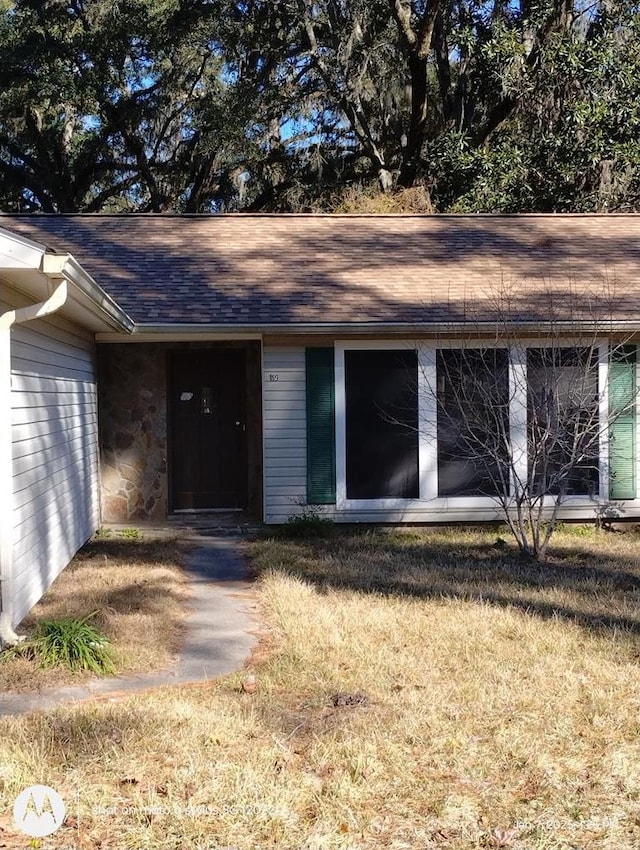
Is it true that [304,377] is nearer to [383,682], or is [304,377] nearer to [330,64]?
[383,682]

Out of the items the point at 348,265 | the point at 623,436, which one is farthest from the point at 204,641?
the point at 348,265

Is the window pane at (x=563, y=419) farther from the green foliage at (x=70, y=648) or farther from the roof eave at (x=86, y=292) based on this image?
the green foliage at (x=70, y=648)

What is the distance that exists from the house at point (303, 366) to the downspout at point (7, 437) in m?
2.13

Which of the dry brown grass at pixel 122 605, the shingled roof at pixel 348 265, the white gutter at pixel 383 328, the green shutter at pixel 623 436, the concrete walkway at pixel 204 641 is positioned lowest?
the concrete walkway at pixel 204 641

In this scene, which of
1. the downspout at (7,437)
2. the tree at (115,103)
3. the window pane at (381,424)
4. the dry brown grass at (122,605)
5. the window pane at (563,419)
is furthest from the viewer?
the tree at (115,103)

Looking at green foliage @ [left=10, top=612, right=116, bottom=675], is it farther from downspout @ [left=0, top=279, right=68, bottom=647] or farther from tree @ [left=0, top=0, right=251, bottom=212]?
tree @ [left=0, top=0, right=251, bottom=212]

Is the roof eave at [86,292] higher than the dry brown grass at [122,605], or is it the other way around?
the roof eave at [86,292]

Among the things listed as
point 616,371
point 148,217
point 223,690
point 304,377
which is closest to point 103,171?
point 148,217

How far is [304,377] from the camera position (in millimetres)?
10266

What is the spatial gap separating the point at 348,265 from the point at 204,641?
6.74m

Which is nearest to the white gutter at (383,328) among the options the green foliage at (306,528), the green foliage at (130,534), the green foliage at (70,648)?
the green foliage at (306,528)

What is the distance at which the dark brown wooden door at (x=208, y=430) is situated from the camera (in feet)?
37.2

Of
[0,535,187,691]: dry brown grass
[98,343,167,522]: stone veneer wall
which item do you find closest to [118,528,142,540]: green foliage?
[0,535,187,691]: dry brown grass

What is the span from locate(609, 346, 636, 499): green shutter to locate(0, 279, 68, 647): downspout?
691 centimetres
